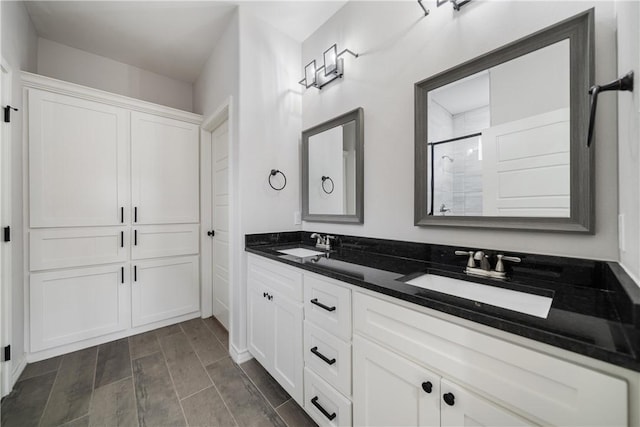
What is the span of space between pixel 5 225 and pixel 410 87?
8.73 ft

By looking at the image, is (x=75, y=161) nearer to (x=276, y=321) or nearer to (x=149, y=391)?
(x=149, y=391)

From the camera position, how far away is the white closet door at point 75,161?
6.31 feet

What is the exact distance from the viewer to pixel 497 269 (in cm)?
108

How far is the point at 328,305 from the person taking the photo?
47.2 inches

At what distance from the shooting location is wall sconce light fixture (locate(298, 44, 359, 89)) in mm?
1887

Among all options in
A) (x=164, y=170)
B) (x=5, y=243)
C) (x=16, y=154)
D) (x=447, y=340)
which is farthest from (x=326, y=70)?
(x=5, y=243)

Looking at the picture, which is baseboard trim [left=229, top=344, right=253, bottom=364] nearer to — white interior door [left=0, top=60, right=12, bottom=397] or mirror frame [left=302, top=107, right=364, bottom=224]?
mirror frame [left=302, top=107, right=364, bottom=224]

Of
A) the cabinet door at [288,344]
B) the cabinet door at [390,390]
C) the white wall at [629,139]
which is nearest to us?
the white wall at [629,139]

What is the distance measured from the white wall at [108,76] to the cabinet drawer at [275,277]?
243 cm

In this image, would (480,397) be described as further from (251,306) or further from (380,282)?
(251,306)

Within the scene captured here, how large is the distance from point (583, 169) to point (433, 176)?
57 cm

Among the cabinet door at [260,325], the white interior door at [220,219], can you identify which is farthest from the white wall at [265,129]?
the white interior door at [220,219]

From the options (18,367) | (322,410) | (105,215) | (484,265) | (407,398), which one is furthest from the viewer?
(105,215)

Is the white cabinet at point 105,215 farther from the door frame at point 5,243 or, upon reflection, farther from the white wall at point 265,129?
the white wall at point 265,129
